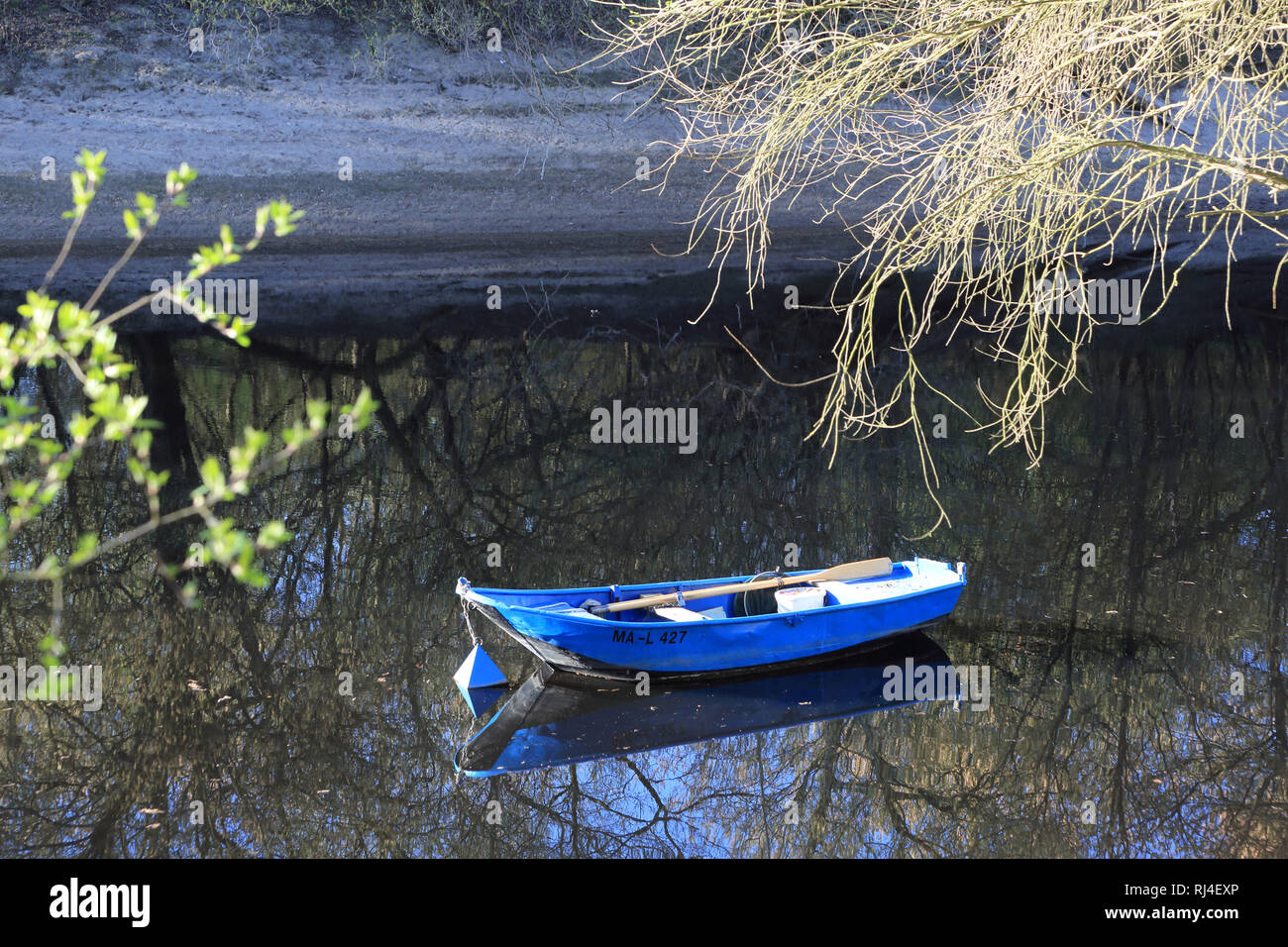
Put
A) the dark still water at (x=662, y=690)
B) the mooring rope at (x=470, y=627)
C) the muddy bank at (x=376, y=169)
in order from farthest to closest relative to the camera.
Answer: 1. the muddy bank at (x=376, y=169)
2. the mooring rope at (x=470, y=627)
3. the dark still water at (x=662, y=690)

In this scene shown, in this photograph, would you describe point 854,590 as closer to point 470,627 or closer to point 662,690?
point 662,690

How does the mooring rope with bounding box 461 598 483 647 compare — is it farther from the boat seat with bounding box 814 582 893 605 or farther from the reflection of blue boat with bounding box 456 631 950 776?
the boat seat with bounding box 814 582 893 605

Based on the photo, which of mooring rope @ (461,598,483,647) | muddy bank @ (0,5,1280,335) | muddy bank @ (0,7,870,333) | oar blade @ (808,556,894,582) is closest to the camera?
mooring rope @ (461,598,483,647)

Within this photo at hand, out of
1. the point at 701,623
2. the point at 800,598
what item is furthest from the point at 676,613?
the point at 800,598

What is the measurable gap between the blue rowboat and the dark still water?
0.71 feet

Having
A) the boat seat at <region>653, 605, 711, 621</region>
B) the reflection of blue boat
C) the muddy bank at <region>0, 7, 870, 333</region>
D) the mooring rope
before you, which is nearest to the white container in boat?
the reflection of blue boat

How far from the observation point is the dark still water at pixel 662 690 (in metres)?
6.48

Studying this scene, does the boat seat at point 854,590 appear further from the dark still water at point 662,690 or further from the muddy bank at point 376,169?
the muddy bank at point 376,169

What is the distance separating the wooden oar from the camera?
7906 millimetres

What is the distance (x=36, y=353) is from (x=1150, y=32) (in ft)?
15.4

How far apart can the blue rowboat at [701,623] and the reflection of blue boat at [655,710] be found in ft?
0.44

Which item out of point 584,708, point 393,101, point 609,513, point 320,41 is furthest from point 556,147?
point 584,708

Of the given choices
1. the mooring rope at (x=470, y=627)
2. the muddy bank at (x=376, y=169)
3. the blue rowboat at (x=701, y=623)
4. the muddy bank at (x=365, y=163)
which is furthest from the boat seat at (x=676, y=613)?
the muddy bank at (x=365, y=163)

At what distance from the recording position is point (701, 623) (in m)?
7.61
